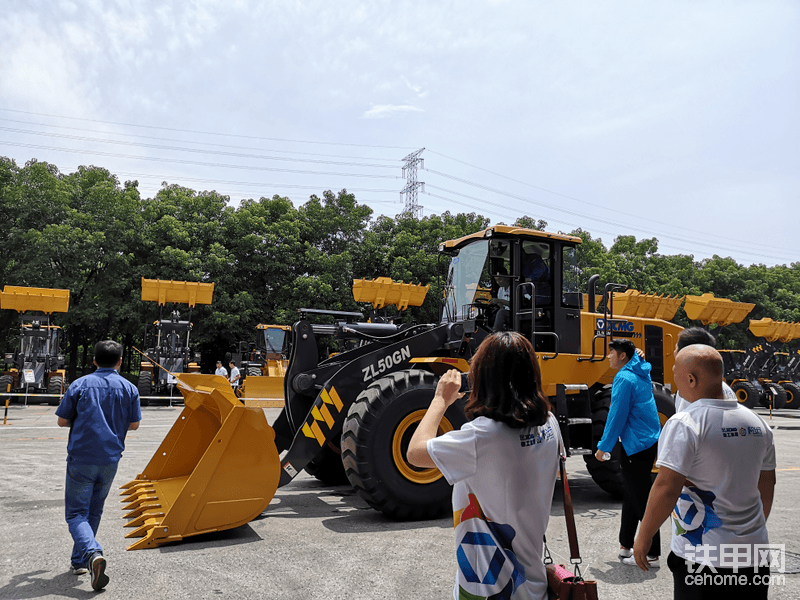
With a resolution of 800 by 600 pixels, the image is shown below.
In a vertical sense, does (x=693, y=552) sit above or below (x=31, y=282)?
below

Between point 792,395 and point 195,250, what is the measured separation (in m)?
29.0

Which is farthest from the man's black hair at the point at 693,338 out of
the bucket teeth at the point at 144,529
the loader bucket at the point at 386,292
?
the loader bucket at the point at 386,292

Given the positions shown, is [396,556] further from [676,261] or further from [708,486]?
[676,261]

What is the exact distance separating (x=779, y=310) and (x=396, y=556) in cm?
4566

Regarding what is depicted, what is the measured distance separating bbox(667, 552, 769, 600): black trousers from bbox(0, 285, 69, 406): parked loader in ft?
77.2

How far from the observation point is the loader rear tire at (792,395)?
28.5 metres

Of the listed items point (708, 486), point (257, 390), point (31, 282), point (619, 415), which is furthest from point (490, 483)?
point (31, 282)

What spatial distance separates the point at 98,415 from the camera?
15.1 feet

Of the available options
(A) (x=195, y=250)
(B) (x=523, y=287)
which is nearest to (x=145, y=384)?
(A) (x=195, y=250)

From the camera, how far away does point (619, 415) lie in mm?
4965

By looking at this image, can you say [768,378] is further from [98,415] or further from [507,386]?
[507,386]

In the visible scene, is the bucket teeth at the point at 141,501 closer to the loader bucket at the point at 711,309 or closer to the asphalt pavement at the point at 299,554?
the asphalt pavement at the point at 299,554

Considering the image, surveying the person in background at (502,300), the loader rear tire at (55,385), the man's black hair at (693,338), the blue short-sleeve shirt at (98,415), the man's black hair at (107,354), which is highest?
the person in background at (502,300)

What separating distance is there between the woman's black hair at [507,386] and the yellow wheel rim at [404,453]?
12.9 ft
